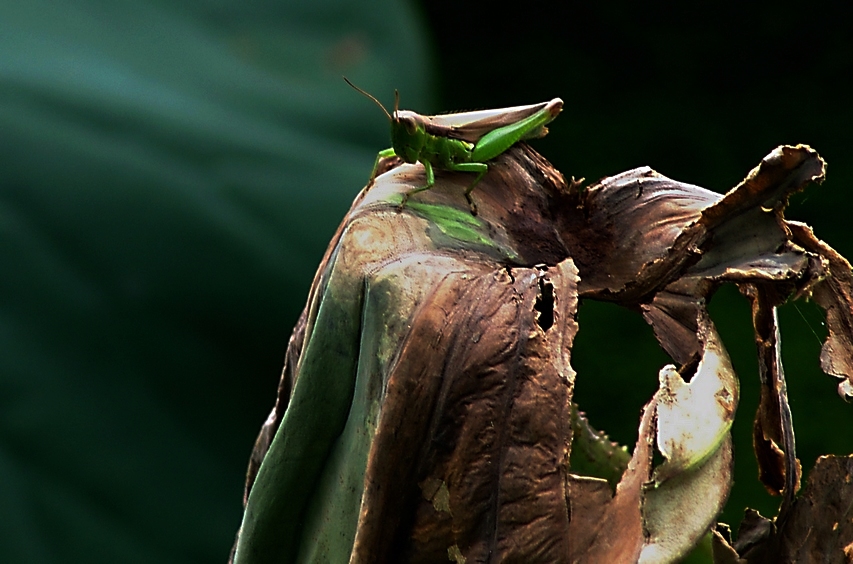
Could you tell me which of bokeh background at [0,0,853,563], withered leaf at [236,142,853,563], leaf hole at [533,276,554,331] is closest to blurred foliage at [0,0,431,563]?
bokeh background at [0,0,853,563]

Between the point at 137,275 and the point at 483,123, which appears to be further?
the point at 137,275

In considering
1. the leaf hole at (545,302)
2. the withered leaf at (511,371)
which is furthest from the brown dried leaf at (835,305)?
the leaf hole at (545,302)

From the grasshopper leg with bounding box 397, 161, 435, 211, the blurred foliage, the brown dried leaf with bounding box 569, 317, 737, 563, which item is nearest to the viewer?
the brown dried leaf with bounding box 569, 317, 737, 563

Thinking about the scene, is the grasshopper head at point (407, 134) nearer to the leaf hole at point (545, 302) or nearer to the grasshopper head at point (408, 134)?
the grasshopper head at point (408, 134)

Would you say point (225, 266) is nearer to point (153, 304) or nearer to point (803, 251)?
point (153, 304)

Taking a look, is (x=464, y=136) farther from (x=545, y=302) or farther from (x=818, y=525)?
(x=818, y=525)

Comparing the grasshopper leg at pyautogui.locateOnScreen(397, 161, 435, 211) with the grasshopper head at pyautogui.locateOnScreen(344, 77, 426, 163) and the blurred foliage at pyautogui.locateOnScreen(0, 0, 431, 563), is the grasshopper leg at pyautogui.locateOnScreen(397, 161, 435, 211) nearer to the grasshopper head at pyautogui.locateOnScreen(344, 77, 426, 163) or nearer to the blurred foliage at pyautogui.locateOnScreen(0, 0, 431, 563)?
the grasshopper head at pyautogui.locateOnScreen(344, 77, 426, 163)

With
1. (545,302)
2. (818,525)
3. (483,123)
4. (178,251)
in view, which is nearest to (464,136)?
(483,123)
